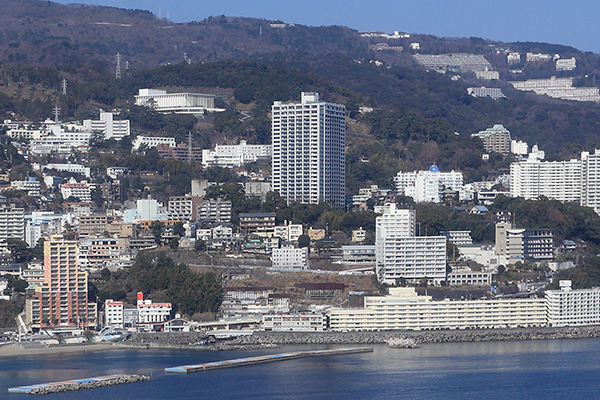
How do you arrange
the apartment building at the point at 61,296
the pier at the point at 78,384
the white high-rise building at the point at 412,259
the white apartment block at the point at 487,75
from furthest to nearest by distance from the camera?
the white apartment block at the point at 487,75 < the white high-rise building at the point at 412,259 < the apartment building at the point at 61,296 < the pier at the point at 78,384

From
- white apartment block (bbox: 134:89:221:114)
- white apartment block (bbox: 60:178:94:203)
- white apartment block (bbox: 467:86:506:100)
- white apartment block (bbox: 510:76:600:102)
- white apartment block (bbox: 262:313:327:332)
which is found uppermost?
white apartment block (bbox: 510:76:600:102)

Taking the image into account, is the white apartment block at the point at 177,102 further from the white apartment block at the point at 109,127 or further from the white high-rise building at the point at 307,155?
the white high-rise building at the point at 307,155

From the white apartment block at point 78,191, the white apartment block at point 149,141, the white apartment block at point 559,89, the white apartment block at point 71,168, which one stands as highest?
the white apartment block at point 559,89

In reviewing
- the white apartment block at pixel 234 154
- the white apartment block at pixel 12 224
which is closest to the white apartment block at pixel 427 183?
the white apartment block at pixel 234 154

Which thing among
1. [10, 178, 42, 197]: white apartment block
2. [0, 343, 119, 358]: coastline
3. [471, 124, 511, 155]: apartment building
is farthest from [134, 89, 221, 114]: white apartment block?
[0, 343, 119, 358]: coastline

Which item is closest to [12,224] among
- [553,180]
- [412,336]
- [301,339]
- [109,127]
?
[109,127]

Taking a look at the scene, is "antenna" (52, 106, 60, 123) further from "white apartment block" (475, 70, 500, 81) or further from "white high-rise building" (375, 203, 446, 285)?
"white apartment block" (475, 70, 500, 81)

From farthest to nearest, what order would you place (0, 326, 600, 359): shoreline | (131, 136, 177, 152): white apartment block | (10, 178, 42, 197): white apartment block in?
(131, 136, 177, 152): white apartment block
(10, 178, 42, 197): white apartment block
(0, 326, 600, 359): shoreline
